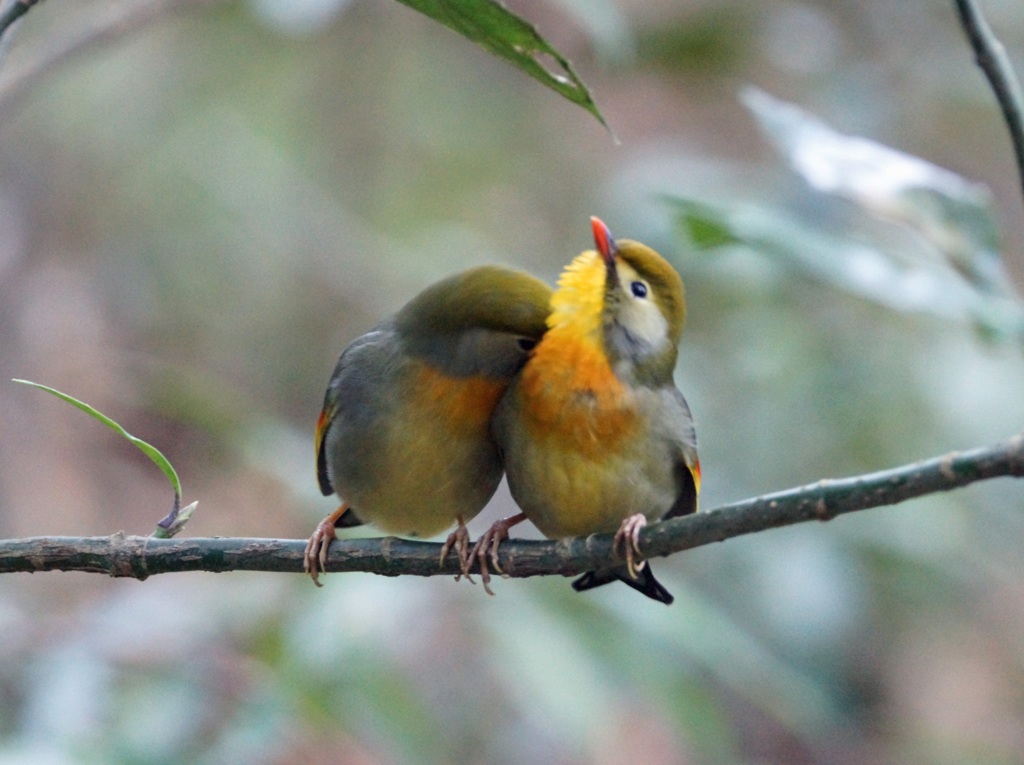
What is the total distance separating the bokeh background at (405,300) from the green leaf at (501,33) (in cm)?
119

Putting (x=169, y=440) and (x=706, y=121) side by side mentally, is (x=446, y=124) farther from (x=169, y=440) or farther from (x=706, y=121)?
(x=169, y=440)

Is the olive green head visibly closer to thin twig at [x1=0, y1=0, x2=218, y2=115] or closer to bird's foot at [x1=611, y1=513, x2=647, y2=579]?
bird's foot at [x1=611, y1=513, x2=647, y2=579]

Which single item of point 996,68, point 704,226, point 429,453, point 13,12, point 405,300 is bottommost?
point 405,300

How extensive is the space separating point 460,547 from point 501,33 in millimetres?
1178

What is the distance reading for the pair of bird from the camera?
2627 millimetres

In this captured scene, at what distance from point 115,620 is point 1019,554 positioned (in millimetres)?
4698

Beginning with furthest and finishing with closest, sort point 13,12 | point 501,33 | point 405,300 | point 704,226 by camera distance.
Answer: point 405,300 < point 704,226 < point 501,33 < point 13,12

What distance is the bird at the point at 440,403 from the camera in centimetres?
280

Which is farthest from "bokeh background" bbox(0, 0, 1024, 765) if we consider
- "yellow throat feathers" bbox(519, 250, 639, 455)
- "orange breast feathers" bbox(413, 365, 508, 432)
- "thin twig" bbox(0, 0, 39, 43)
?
"thin twig" bbox(0, 0, 39, 43)

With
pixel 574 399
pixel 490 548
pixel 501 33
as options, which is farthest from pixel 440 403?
pixel 501 33

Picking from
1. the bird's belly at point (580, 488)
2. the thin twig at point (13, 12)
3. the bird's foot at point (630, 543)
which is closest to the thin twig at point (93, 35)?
the thin twig at point (13, 12)

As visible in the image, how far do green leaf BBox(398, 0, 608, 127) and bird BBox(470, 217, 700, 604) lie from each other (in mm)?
867

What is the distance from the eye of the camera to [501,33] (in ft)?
5.74

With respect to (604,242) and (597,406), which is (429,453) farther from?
(604,242)
